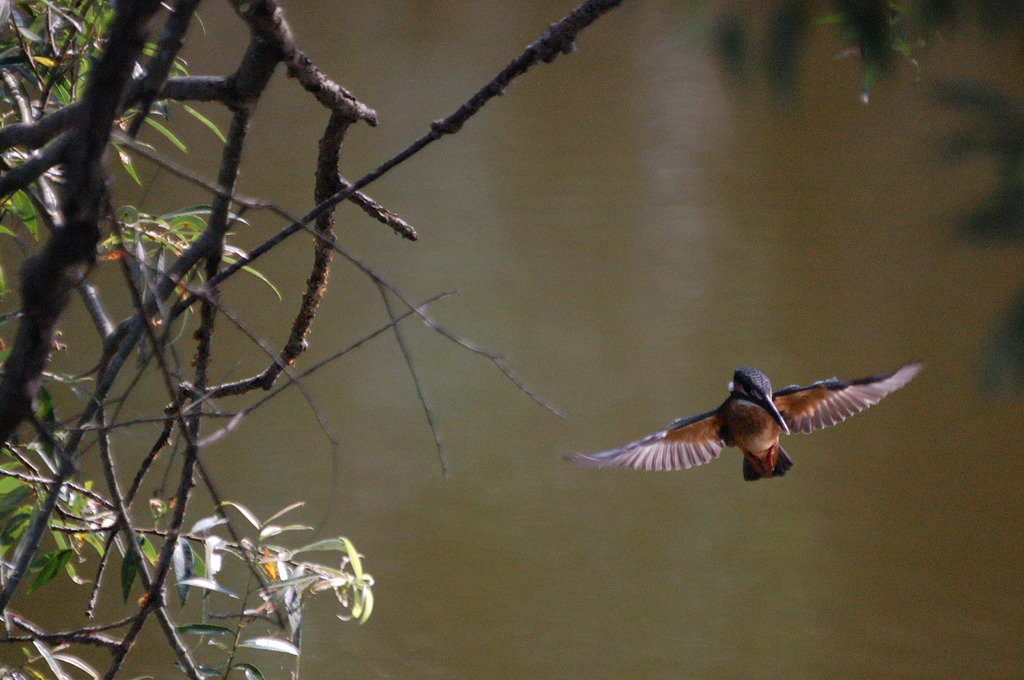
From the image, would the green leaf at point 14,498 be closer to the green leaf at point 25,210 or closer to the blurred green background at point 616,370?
the green leaf at point 25,210

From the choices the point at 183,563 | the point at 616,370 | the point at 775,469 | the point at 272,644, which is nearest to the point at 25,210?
the point at 183,563

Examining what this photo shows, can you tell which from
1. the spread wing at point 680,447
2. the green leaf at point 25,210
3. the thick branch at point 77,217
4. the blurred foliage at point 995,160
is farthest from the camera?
the spread wing at point 680,447

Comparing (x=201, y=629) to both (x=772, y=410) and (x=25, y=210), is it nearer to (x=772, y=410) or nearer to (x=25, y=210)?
(x=25, y=210)

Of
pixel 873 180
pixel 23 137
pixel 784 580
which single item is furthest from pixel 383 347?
pixel 23 137

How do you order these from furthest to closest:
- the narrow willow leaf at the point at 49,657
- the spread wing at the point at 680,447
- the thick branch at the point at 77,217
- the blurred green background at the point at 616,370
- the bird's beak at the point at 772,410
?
the blurred green background at the point at 616,370
the spread wing at the point at 680,447
the bird's beak at the point at 772,410
the narrow willow leaf at the point at 49,657
the thick branch at the point at 77,217

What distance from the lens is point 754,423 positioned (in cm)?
116

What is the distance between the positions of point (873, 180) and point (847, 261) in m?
0.41

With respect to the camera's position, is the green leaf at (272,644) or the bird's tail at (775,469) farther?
the bird's tail at (775,469)

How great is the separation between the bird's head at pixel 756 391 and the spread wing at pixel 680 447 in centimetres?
6

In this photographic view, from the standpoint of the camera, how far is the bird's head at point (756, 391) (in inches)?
43.6

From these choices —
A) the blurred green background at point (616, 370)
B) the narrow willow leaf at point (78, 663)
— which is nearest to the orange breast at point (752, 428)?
the blurred green background at point (616, 370)

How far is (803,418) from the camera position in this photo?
1271mm

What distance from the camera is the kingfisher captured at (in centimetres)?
112

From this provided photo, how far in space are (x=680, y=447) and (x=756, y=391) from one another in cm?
23
